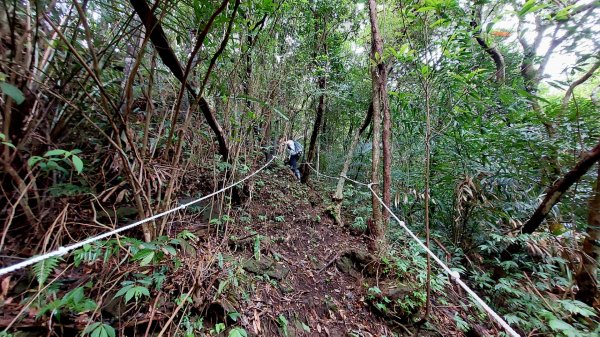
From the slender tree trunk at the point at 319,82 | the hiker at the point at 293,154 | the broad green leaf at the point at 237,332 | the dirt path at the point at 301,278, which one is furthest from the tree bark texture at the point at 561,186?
the hiker at the point at 293,154

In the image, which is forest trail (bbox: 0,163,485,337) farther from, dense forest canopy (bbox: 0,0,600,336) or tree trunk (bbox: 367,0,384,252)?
tree trunk (bbox: 367,0,384,252)

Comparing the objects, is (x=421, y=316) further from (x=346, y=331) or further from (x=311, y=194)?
(x=311, y=194)

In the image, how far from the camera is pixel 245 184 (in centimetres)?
380

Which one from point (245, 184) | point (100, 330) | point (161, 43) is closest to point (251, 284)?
point (100, 330)

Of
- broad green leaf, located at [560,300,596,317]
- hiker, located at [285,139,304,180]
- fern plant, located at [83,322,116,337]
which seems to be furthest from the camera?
hiker, located at [285,139,304,180]

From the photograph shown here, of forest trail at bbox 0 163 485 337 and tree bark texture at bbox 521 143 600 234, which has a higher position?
tree bark texture at bbox 521 143 600 234

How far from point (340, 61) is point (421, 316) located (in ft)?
17.8

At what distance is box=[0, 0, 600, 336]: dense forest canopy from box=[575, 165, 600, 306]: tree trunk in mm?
20

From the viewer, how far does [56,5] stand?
1992 millimetres

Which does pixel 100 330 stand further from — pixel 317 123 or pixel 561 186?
pixel 317 123

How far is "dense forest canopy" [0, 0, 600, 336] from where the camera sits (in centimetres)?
162

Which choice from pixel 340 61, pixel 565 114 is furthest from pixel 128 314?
pixel 340 61

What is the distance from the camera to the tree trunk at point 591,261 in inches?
97.8

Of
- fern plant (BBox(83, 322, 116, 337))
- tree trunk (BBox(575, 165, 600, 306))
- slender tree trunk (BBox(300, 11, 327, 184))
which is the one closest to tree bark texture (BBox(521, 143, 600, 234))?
tree trunk (BBox(575, 165, 600, 306))
